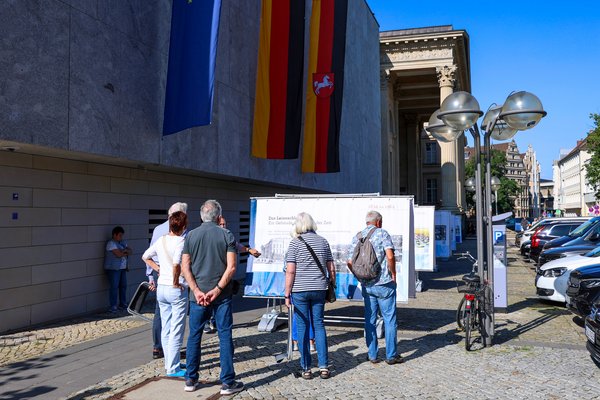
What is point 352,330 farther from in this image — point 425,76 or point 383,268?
point 425,76

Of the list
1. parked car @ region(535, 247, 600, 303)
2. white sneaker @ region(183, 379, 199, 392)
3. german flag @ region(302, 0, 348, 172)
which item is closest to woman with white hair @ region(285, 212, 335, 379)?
white sneaker @ region(183, 379, 199, 392)

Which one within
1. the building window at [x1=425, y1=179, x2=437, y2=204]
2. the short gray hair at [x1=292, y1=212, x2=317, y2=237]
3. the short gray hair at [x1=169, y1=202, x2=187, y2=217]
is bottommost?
the short gray hair at [x1=292, y1=212, x2=317, y2=237]

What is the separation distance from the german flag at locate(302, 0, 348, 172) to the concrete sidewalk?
10.1 metres

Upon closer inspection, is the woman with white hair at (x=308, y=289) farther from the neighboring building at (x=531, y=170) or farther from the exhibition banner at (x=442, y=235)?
the neighboring building at (x=531, y=170)

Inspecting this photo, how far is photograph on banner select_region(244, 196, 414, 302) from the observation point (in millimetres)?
8445

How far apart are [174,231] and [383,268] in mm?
2609

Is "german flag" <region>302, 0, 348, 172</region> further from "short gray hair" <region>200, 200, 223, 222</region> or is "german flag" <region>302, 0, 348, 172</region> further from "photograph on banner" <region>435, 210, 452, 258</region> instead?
"short gray hair" <region>200, 200, 223, 222</region>

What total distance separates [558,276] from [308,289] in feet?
25.6

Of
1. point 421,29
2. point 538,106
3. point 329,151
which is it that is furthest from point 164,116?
point 421,29

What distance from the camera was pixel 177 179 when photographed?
45.8ft

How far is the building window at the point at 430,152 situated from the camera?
7525cm

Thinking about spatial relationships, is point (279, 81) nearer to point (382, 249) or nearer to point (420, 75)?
point (382, 249)

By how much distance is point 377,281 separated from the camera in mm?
6695

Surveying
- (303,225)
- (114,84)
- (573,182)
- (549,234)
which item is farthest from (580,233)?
(573,182)
